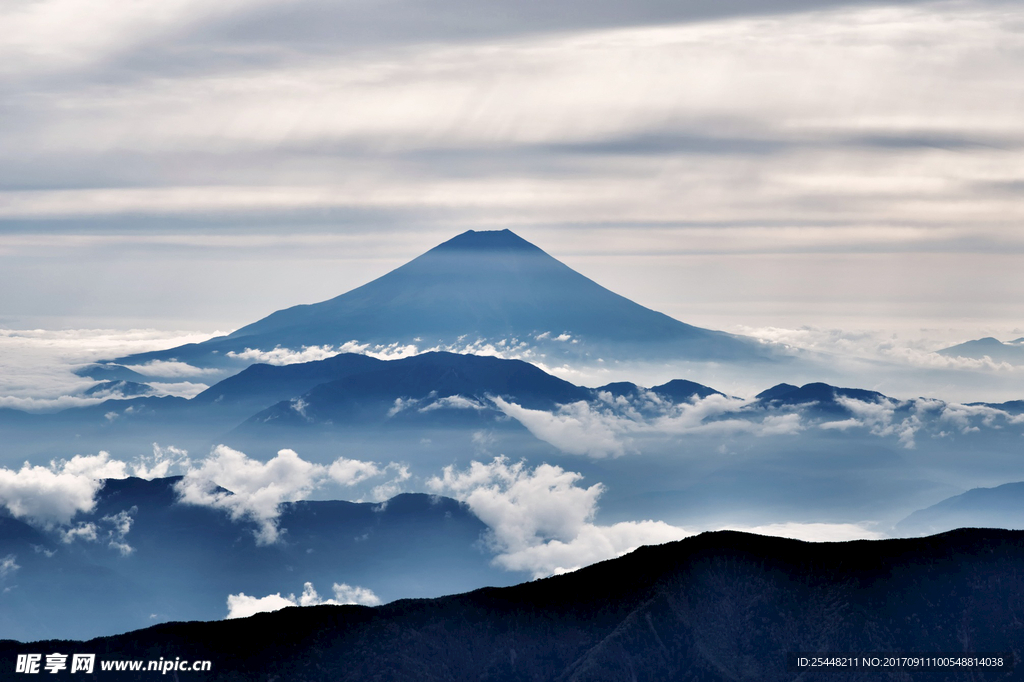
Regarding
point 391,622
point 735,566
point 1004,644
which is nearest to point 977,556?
point 1004,644

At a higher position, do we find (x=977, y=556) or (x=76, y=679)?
(x=977, y=556)

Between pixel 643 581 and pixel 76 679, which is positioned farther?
pixel 643 581

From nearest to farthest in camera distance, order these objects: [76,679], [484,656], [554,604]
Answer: [76,679]
[484,656]
[554,604]

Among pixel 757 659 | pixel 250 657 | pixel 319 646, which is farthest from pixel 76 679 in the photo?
pixel 757 659

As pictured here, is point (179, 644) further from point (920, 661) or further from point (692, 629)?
point (920, 661)

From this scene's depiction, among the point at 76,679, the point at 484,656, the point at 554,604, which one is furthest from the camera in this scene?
the point at 554,604

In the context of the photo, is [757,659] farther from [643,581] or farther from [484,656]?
[484,656]
